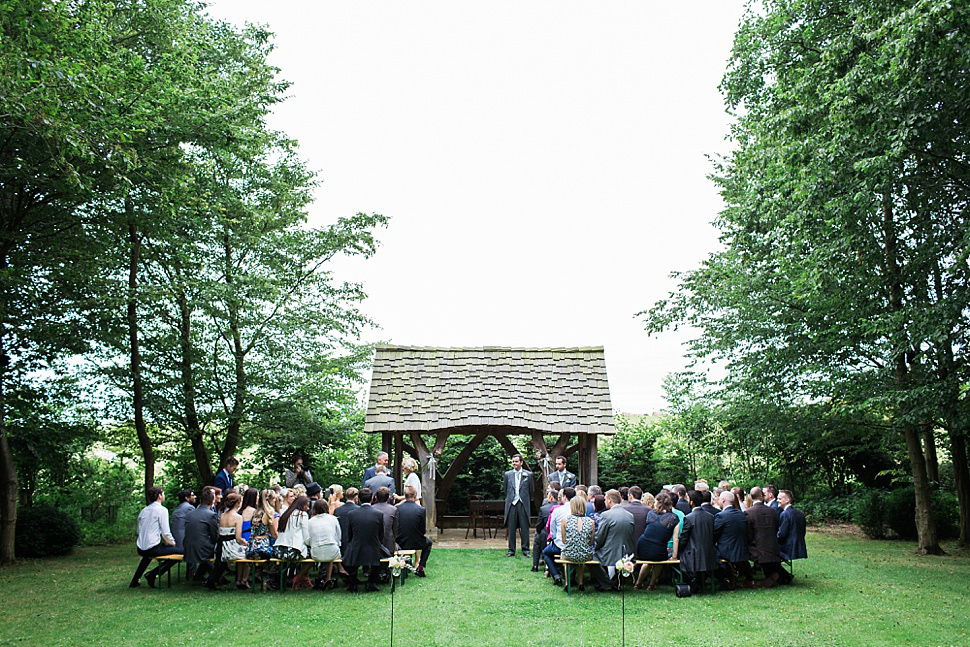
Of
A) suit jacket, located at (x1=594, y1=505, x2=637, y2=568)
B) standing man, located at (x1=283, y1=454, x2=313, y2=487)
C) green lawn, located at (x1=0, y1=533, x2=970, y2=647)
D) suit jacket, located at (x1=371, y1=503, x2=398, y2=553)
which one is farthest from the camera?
standing man, located at (x1=283, y1=454, x2=313, y2=487)

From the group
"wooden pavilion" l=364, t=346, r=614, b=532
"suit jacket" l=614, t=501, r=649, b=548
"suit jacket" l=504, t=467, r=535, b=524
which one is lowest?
"suit jacket" l=614, t=501, r=649, b=548

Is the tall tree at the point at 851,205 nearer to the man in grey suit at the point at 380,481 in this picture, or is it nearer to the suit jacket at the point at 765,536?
the suit jacket at the point at 765,536

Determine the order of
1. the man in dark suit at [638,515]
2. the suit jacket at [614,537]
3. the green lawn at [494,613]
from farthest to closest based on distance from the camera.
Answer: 1. the man in dark suit at [638,515]
2. the suit jacket at [614,537]
3. the green lawn at [494,613]

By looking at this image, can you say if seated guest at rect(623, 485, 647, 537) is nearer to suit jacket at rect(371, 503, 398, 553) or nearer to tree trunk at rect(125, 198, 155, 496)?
suit jacket at rect(371, 503, 398, 553)

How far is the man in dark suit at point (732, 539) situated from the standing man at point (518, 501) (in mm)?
3756

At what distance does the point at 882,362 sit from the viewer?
1338 cm

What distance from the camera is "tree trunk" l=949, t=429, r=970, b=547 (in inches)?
547

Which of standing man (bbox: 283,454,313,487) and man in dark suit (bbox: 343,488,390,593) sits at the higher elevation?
standing man (bbox: 283,454,313,487)

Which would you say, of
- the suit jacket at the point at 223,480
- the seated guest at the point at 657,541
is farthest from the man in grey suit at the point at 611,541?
the suit jacket at the point at 223,480

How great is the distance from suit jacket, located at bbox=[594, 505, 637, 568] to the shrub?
34.7 ft

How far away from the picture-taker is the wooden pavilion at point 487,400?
46.5 ft

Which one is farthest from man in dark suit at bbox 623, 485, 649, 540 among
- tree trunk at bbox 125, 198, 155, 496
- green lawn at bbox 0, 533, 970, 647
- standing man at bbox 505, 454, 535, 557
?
tree trunk at bbox 125, 198, 155, 496

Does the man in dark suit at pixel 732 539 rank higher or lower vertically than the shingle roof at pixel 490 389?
lower

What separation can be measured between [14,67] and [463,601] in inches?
314
